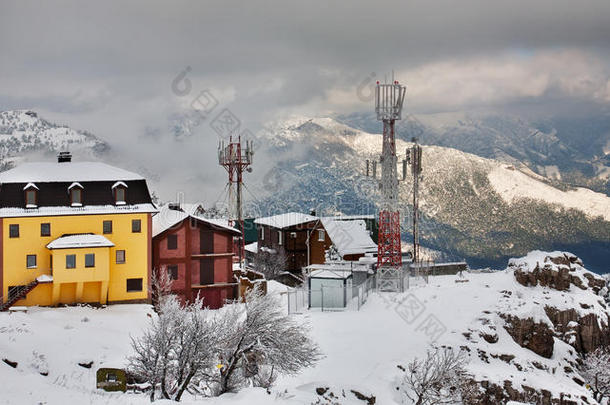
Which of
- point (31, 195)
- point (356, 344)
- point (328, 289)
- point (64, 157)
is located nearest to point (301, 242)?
point (328, 289)

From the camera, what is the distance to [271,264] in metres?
76.3

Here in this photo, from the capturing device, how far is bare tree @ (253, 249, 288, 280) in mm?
74375

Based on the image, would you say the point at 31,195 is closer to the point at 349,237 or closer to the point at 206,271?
the point at 206,271

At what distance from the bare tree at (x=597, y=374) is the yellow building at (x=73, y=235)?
3569 cm

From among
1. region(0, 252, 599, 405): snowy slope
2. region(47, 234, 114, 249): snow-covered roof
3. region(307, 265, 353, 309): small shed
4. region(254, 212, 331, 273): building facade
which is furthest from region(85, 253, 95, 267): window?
region(254, 212, 331, 273): building facade

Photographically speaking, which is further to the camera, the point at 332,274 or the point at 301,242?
the point at 301,242

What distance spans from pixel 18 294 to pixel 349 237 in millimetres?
44684

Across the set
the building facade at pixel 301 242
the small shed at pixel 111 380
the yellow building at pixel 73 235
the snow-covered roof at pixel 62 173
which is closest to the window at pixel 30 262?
the yellow building at pixel 73 235

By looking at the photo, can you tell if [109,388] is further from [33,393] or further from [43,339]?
[43,339]

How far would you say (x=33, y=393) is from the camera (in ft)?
59.8

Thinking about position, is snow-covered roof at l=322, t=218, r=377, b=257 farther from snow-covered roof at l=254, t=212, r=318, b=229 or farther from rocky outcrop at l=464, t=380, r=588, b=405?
rocky outcrop at l=464, t=380, r=588, b=405

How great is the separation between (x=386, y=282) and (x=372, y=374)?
18.4 m

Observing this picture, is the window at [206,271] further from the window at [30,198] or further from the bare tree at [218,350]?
the bare tree at [218,350]

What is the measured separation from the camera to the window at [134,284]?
44.2 metres
